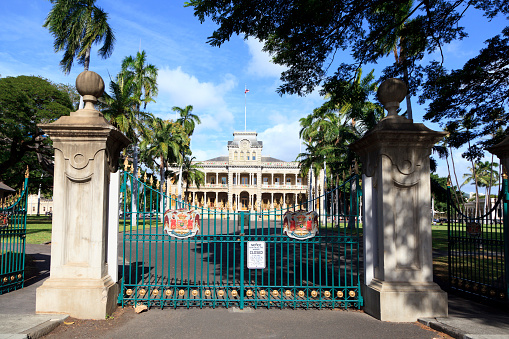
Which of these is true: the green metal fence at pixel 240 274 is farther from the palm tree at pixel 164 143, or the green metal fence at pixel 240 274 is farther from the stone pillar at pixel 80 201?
the palm tree at pixel 164 143

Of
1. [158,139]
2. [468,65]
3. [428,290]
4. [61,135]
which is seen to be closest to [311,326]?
[428,290]

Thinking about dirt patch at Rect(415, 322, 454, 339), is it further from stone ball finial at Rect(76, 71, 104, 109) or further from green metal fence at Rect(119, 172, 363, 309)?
stone ball finial at Rect(76, 71, 104, 109)

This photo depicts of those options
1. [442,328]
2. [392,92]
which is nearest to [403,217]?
[442,328]

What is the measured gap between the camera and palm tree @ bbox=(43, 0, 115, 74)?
20453mm

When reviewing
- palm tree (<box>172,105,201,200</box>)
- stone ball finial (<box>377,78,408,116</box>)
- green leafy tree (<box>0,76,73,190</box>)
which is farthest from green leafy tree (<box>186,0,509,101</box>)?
palm tree (<box>172,105,201,200</box>)

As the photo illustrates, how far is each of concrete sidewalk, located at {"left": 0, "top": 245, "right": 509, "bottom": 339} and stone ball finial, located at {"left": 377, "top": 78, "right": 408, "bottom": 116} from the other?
11.3ft

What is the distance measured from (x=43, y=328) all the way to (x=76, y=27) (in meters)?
20.4

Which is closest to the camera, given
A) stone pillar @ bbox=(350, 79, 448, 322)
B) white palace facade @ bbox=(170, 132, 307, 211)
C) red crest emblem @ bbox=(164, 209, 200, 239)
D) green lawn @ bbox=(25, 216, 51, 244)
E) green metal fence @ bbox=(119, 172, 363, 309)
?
stone pillar @ bbox=(350, 79, 448, 322)

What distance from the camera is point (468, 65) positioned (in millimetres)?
9602

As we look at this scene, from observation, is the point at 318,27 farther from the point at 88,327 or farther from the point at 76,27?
the point at 76,27

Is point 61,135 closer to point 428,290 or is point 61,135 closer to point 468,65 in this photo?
point 428,290

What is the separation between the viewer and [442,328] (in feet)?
16.6

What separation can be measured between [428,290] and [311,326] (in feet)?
6.43

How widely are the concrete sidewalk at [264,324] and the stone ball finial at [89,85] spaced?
11.4ft
